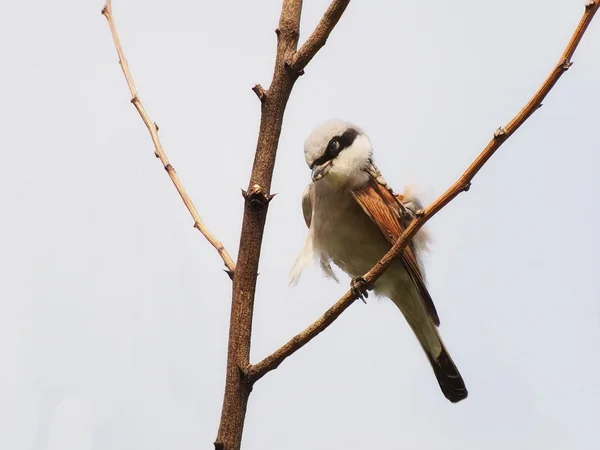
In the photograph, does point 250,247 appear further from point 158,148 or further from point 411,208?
point 411,208

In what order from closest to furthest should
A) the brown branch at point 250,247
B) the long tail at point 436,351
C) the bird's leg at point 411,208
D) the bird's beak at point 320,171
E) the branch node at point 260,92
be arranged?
1. the brown branch at point 250,247
2. the branch node at point 260,92
3. the bird's beak at point 320,171
4. the bird's leg at point 411,208
5. the long tail at point 436,351

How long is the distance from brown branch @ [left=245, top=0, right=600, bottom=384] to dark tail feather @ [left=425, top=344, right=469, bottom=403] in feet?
7.01

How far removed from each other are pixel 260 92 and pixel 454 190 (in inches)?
22.8

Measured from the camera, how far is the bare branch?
2018mm

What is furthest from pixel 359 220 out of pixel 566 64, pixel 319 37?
pixel 566 64

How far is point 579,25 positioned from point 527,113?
21cm

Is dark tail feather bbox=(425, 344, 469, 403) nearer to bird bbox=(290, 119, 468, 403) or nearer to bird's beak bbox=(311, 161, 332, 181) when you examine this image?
bird bbox=(290, 119, 468, 403)

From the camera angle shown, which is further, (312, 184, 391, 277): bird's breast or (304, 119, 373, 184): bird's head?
(312, 184, 391, 277): bird's breast

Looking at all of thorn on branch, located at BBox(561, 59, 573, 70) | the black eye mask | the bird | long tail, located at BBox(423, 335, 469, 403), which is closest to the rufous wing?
the bird

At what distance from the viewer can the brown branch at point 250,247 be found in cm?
183

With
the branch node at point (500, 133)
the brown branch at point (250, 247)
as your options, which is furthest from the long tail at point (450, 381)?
the branch node at point (500, 133)

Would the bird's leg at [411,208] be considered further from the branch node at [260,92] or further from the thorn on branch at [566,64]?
the thorn on branch at [566,64]

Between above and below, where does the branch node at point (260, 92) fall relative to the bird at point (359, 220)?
below

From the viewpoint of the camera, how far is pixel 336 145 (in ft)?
11.5
